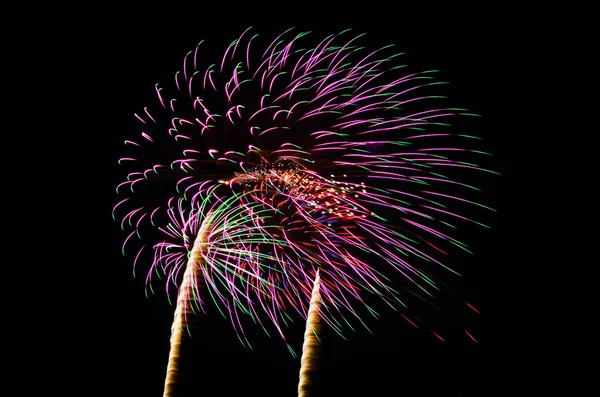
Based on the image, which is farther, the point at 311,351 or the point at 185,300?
the point at 311,351

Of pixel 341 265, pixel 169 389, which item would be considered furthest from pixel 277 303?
pixel 169 389

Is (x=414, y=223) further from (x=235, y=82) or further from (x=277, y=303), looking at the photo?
(x=235, y=82)

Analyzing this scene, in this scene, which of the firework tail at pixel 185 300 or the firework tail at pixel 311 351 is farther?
the firework tail at pixel 311 351

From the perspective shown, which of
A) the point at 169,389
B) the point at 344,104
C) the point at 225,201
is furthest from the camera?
the point at 169,389

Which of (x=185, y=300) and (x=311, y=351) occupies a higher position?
(x=185, y=300)
